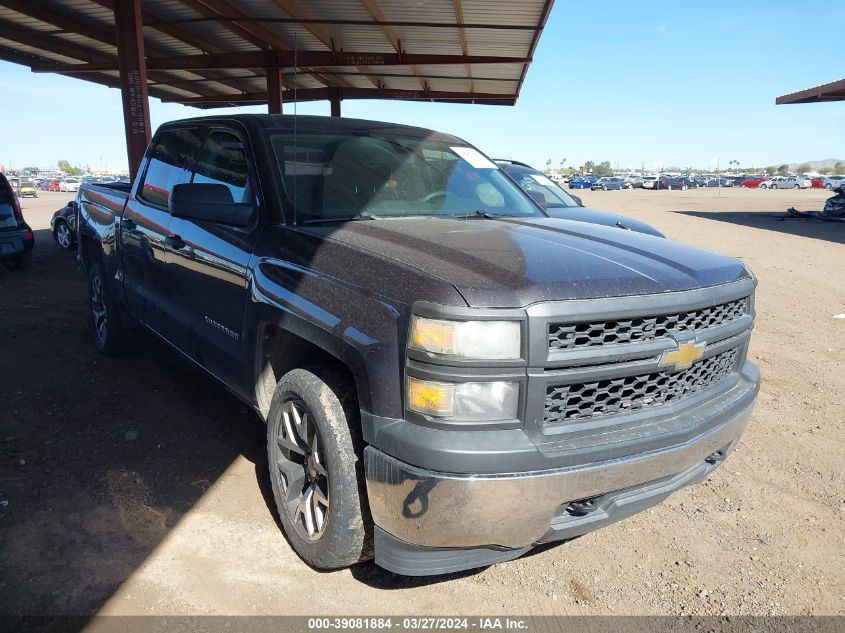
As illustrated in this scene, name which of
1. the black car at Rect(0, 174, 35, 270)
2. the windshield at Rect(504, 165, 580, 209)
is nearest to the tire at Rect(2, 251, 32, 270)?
the black car at Rect(0, 174, 35, 270)

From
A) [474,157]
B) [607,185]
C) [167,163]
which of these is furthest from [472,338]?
[607,185]

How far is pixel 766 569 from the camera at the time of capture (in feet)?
9.01

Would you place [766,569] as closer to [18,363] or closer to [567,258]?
[567,258]

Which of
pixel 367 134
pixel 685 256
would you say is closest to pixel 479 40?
pixel 367 134

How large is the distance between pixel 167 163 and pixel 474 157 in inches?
80.4

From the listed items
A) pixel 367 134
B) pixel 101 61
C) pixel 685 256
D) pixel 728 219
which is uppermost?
pixel 101 61

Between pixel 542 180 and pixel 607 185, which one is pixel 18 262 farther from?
pixel 607 185

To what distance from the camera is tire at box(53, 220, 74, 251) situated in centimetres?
1183

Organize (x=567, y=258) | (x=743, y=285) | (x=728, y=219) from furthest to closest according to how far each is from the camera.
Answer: (x=728, y=219) < (x=743, y=285) < (x=567, y=258)

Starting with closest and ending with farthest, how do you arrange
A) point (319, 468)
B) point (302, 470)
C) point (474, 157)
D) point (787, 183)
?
point (319, 468), point (302, 470), point (474, 157), point (787, 183)

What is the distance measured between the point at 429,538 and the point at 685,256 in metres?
1.64

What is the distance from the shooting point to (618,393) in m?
2.21

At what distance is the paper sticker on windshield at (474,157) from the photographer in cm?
394

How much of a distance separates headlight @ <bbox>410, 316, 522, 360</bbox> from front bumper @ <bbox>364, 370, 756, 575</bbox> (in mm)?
390
